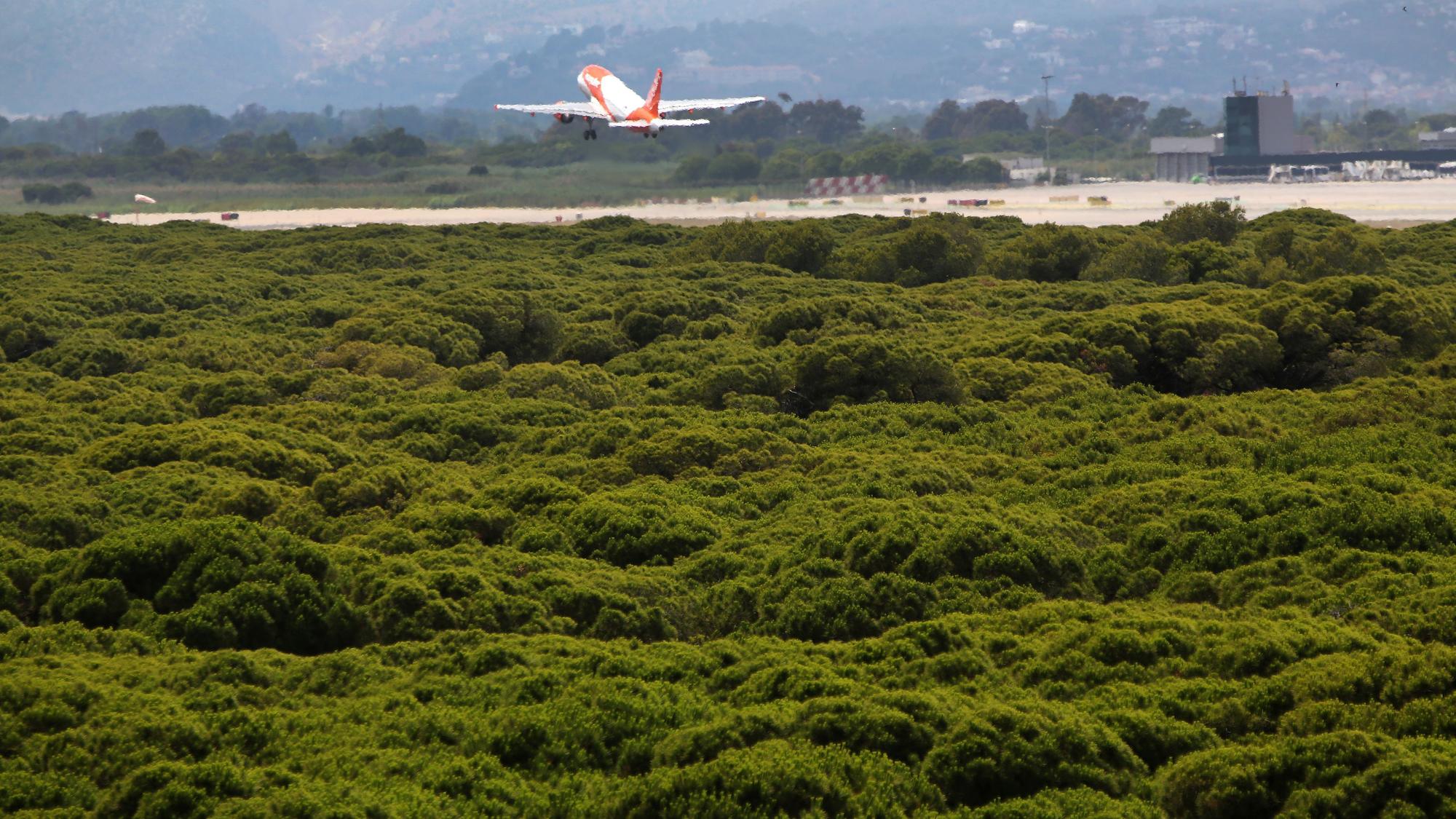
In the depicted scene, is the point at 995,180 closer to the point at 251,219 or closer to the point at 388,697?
the point at 251,219

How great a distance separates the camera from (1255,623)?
18422 mm

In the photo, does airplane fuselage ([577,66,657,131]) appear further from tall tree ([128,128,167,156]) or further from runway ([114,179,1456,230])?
tall tree ([128,128,167,156])

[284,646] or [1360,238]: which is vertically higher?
[1360,238]

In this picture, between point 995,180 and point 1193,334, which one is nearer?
point 1193,334

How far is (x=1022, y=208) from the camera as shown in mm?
116375

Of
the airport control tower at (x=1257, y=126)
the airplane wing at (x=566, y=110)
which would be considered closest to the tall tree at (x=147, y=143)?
the airport control tower at (x=1257, y=126)

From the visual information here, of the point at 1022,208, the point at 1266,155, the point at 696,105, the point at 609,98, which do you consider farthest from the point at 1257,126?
the point at 696,105

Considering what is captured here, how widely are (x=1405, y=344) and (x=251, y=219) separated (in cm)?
9944

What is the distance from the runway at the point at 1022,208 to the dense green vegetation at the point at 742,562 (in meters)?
59.2

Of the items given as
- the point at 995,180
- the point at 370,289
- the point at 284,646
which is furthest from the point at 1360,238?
the point at 995,180

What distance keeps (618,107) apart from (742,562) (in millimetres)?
55169

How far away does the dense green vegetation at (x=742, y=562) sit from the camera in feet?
49.5

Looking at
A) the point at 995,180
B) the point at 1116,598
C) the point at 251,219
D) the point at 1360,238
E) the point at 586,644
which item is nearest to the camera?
the point at 586,644

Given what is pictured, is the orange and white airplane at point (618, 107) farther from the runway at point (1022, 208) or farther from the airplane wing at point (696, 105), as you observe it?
the runway at point (1022, 208)
